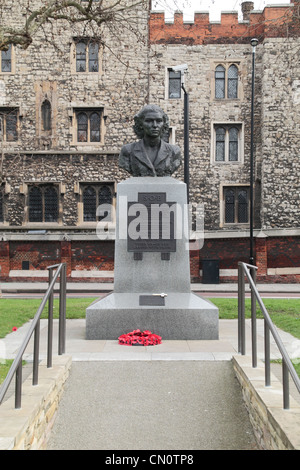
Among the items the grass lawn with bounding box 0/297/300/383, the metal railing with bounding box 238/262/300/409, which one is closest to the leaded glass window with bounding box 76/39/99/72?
the grass lawn with bounding box 0/297/300/383

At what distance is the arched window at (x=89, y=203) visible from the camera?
27.7 m

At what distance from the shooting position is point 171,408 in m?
4.91

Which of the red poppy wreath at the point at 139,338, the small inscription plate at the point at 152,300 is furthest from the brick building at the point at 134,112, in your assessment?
the red poppy wreath at the point at 139,338

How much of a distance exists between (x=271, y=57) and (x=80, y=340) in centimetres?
2421

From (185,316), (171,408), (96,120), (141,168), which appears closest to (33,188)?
(96,120)

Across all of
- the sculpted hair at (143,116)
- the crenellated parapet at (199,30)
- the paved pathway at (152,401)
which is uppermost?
the crenellated parapet at (199,30)

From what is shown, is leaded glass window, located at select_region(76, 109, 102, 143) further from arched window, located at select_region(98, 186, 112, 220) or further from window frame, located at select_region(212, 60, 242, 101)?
window frame, located at select_region(212, 60, 242, 101)

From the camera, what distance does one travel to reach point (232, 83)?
28.4 meters

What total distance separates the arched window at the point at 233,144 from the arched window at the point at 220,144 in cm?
39

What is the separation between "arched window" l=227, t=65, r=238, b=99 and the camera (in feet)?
93.0

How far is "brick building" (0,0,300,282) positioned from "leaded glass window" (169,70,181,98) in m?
0.06

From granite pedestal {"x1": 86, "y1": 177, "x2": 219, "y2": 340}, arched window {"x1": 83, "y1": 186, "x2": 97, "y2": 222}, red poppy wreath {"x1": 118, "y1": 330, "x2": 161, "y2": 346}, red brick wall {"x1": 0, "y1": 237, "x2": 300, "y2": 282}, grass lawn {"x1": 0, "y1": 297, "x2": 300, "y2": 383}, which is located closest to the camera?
red poppy wreath {"x1": 118, "y1": 330, "x2": 161, "y2": 346}

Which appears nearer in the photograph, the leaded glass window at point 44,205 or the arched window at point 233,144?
the leaded glass window at point 44,205

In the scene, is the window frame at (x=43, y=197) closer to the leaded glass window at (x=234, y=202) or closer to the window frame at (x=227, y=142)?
the window frame at (x=227, y=142)
